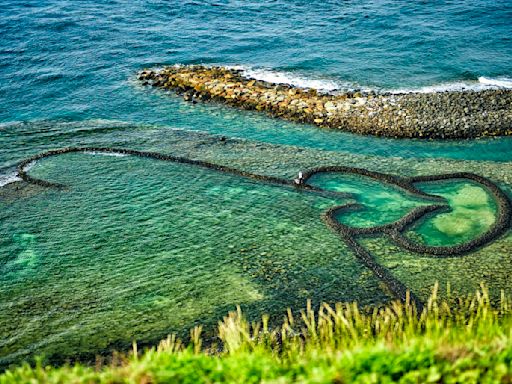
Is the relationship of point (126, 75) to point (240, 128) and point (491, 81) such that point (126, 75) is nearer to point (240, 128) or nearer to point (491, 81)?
point (240, 128)

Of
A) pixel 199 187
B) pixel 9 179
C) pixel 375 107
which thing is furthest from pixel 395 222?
pixel 9 179

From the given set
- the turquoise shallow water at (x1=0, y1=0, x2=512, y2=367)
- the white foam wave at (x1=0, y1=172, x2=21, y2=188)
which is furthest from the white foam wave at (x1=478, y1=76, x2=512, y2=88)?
the white foam wave at (x1=0, y1=172, x2=21, y2=188)

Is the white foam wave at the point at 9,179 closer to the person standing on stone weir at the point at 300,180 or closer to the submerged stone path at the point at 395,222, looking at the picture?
the submerged stone path at the point at 395,222

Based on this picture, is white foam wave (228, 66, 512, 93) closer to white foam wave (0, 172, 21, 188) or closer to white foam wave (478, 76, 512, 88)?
white foam wave (478, 76, 512, 88)

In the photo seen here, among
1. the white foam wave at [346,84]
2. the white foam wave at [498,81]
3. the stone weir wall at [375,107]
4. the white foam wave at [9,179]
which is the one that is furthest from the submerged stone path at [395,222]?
the white foam wave at [498,81]

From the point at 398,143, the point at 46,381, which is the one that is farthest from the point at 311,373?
the point at 398,143

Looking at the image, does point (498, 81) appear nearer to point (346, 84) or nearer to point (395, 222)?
point (346, 84)

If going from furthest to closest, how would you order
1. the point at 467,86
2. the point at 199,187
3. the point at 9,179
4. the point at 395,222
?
the point at 467,86, the point at 9,179, the point at 199,187, the point at 395,222
